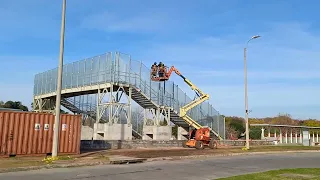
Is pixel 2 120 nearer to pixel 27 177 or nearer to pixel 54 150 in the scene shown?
pixel 54 150

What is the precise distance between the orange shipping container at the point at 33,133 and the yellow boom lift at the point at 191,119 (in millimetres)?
12867

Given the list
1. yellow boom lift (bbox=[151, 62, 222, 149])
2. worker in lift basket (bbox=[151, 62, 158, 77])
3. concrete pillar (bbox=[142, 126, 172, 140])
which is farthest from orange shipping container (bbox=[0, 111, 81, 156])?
worker in lift basket (bbox=[151, 62, 158, 77])

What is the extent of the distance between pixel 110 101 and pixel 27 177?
63.7ft

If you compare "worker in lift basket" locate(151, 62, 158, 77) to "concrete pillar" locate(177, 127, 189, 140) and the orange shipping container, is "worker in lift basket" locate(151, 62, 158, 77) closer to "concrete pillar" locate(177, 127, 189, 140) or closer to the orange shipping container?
"concrete pillar" locate(177, 127, 189, 140)

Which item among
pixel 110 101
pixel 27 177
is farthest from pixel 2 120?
pixel 110 101

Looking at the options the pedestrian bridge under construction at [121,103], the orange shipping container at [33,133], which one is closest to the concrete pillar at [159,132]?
the pedestrian bridge under construction at [121,103]

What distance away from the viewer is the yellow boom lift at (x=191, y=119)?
31.1 meters

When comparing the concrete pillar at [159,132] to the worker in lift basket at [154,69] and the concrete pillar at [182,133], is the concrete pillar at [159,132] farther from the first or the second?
the worker in lift basket at [154,69]

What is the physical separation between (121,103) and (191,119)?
28.9ft

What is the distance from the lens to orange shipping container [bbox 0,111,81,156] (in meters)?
18.8

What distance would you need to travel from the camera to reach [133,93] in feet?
114

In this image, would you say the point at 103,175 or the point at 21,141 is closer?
the point at 103,175

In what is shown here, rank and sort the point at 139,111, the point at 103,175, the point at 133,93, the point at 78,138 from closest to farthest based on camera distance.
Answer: the point at 103,175
the point at 78,138
the point at 133,93
the point at 139,111

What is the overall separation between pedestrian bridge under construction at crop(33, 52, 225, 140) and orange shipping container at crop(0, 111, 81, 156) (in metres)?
9.88
